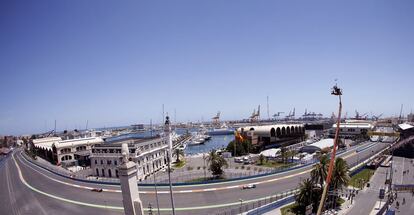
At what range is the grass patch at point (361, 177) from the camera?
140 feet

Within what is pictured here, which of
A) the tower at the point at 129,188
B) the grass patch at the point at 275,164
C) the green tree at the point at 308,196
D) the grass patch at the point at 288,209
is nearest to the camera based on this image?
the tower at the point at 129,188

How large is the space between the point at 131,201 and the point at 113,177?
53220 millimetres

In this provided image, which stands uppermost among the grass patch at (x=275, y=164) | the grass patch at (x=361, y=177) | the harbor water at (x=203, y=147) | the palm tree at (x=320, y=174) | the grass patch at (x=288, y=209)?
the palm tree at (x=320, y=174)

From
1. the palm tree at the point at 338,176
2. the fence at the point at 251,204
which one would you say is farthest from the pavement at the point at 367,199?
the fence at the point at 251,204

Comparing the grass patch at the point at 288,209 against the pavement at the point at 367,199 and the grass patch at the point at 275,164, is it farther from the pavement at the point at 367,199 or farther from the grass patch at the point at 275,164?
the grass patch at the point at 275,164

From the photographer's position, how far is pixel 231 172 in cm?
5519

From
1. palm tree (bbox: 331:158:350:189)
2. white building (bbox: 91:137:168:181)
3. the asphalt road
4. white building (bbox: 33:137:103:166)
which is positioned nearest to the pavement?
palm tree (bbox: 331:158:350:189)

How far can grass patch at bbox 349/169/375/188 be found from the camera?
1682 inches

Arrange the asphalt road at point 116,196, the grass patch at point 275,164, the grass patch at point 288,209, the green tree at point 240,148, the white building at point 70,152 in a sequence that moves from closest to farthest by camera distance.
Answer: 1. the grass patch at point 288,209
2. the asphalt road at point 116,196
3. the grass patch at point 275,164
4. the green tree at point 240,148
5. the white building at point 70,152

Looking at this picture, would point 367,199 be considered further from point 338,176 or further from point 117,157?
point 117,157

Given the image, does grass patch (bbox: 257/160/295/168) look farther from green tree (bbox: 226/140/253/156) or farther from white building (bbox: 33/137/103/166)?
white building (bbox: 33/137/103/166)

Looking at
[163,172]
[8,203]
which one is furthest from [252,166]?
[8,203]

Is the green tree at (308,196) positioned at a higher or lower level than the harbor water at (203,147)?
higher

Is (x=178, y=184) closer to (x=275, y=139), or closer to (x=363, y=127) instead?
(x=275, y=139)
